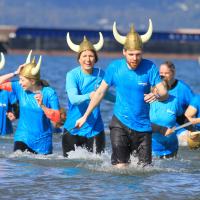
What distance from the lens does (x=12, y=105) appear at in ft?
46.2

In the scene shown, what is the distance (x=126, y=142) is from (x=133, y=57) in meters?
0.98

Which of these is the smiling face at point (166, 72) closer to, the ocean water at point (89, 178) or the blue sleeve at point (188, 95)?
the blue sleeve at point (188, 95)

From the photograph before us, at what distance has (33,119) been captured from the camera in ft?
41.1

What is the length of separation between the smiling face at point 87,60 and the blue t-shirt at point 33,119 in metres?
0.50

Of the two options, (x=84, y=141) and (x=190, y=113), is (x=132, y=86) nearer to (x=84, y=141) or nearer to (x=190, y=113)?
(x=84, y=141)

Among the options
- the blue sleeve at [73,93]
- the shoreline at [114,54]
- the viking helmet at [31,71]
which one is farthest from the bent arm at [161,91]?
the shoreline at [114,54]

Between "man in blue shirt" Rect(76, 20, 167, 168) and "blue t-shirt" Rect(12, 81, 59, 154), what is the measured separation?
1.27 meters

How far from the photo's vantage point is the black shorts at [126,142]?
36.6 feet

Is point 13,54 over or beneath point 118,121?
over

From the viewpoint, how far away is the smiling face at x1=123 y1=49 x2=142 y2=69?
10.9 meters

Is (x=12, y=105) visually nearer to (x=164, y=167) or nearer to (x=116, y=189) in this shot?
(x=164, y=167)

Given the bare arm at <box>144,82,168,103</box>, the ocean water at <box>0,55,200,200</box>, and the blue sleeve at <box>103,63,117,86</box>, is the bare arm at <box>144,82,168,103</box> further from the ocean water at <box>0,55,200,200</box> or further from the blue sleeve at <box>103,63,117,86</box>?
the ocean water at <box>0,55,200,200</box>

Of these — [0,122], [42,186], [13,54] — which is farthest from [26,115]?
[13,54]

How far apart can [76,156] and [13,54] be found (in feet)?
310
